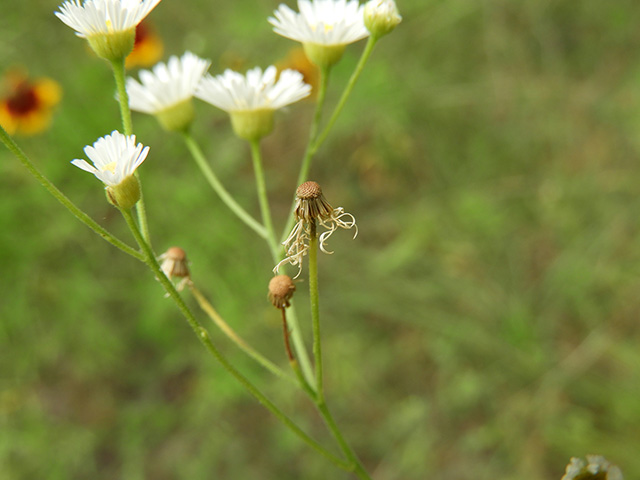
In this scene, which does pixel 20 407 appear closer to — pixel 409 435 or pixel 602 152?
pixel 409 435

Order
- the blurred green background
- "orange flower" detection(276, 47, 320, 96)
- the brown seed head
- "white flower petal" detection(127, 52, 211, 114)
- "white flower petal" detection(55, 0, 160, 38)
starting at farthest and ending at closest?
"orange flower" detection(276, 47, 320, 96)
the blurred green background
"white flower petal" detection(127, 52, 211, 114)
"white flower petal" detection(55, 0, 160, 38)
the brown seed head

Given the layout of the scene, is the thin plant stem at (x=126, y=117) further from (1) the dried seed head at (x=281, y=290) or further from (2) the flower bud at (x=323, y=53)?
(2) the flower bud at (x=323, y=53)

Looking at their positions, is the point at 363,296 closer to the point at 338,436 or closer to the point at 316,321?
the point at 338,436

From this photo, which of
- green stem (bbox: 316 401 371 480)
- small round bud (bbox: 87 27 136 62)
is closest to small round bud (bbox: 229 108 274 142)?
small round bud (bbox: 87 27 136 62)

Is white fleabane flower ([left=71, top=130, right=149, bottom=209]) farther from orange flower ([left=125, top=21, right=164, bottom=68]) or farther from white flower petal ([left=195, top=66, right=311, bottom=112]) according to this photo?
orange flower ([left=125, top=21, right=164, bottom=68])

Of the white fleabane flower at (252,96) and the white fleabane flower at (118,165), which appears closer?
the white fleabane flower at (118,165)

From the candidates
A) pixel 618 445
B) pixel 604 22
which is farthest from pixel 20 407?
pixel 604 22

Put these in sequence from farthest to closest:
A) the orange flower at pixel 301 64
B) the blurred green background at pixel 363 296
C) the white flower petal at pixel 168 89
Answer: the orange flower at pixel 301 64, the blurred green background at pixel 363 296, the white flower petal at pixel 168 89

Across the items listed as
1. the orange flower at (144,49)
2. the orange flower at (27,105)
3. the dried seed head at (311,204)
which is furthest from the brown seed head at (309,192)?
the orange flower at (144,49)

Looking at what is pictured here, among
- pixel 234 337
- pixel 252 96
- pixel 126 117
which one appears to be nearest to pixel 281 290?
pixel 234 337
